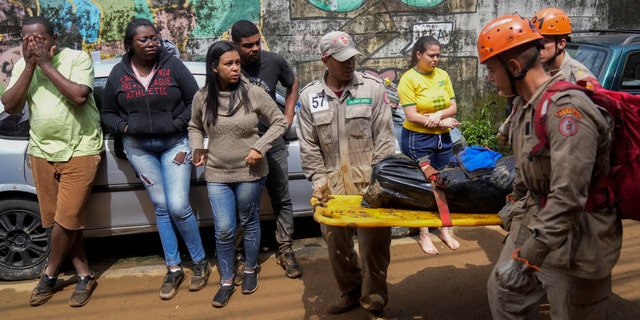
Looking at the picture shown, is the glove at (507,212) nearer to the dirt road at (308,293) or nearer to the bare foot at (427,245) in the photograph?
the dirt road at (308,293)

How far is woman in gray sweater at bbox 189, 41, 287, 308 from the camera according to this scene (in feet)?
13.7

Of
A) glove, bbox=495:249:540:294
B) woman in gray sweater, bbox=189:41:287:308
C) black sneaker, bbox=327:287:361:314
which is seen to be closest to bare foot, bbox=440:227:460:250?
black sneaker, bbox=327:287:361:314

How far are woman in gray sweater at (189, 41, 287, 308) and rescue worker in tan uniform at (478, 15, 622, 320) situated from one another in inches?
78.7

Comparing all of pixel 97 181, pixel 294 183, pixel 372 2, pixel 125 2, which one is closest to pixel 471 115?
pixel 372 2

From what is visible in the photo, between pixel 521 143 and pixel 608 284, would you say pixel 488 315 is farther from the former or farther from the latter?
pixel 521 143

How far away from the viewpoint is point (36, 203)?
4805 millimetres

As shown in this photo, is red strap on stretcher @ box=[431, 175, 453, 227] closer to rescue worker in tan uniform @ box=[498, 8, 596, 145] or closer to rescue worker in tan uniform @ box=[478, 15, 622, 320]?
rescue worker in tan uniform @ box=[478, 15, 622, 320]

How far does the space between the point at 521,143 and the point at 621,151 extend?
43cm

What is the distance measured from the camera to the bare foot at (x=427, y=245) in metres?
5.19

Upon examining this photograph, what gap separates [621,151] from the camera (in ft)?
8.35

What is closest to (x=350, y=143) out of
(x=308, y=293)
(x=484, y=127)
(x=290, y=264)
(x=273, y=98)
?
(x=273, y=98)

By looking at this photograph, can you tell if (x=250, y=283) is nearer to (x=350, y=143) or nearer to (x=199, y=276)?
(x=199, y=276)

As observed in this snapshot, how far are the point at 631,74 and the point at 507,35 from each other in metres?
4.43

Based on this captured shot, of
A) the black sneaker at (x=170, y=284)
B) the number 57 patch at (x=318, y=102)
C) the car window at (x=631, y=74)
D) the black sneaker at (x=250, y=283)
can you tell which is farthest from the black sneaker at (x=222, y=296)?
the car window at (x=631, y=74)
